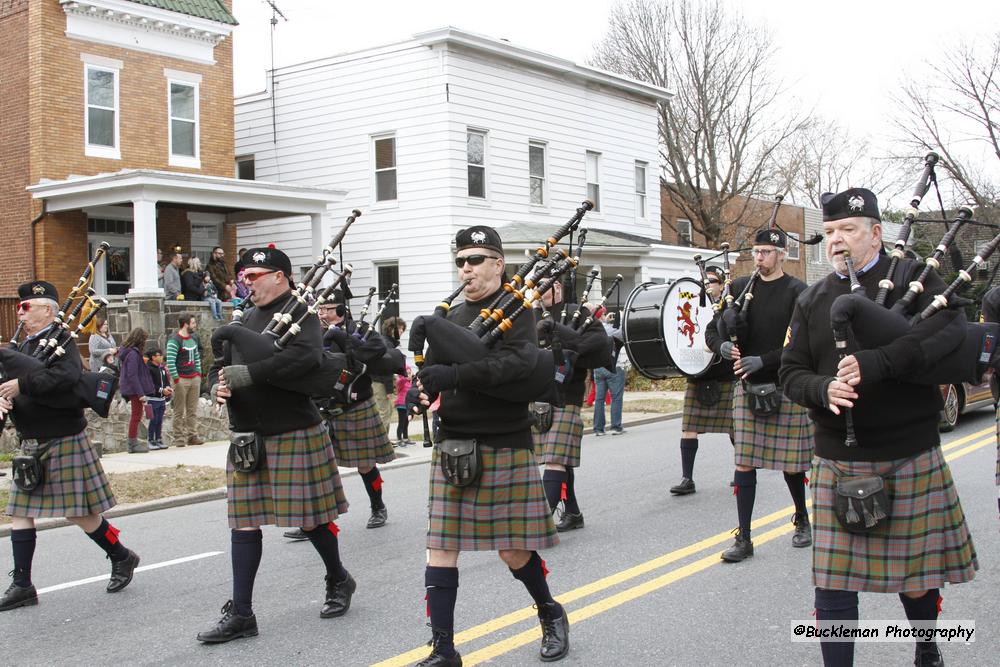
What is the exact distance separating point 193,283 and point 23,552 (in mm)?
11772

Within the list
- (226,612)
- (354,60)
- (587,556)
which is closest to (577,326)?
(587,556)

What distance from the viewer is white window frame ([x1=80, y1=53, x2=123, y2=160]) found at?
1816cm

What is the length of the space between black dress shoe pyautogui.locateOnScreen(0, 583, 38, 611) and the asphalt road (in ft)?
0.31

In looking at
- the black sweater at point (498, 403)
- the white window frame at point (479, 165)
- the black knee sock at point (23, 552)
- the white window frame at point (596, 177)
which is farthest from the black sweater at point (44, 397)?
the white window frame at point (596, 177)

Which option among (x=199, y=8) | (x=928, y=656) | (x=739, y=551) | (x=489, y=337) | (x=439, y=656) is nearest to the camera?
(x=928, y=656)

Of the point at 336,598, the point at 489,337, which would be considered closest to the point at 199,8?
the point at 336,598

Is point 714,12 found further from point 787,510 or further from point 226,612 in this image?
point 226,612

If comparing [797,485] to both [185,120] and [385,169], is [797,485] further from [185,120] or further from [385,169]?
[185,120]

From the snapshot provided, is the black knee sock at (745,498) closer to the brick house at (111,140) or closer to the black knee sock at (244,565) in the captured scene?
the black knee sock at (244,565)

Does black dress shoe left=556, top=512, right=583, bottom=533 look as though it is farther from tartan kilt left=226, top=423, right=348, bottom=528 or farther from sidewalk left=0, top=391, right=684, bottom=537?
sidewalk left=0, top=391, right=684, bottom=537

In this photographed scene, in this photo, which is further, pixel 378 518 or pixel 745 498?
pixel 378 518

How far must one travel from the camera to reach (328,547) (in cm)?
529

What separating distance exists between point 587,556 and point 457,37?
15.3 metres

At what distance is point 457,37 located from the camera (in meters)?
19.8
